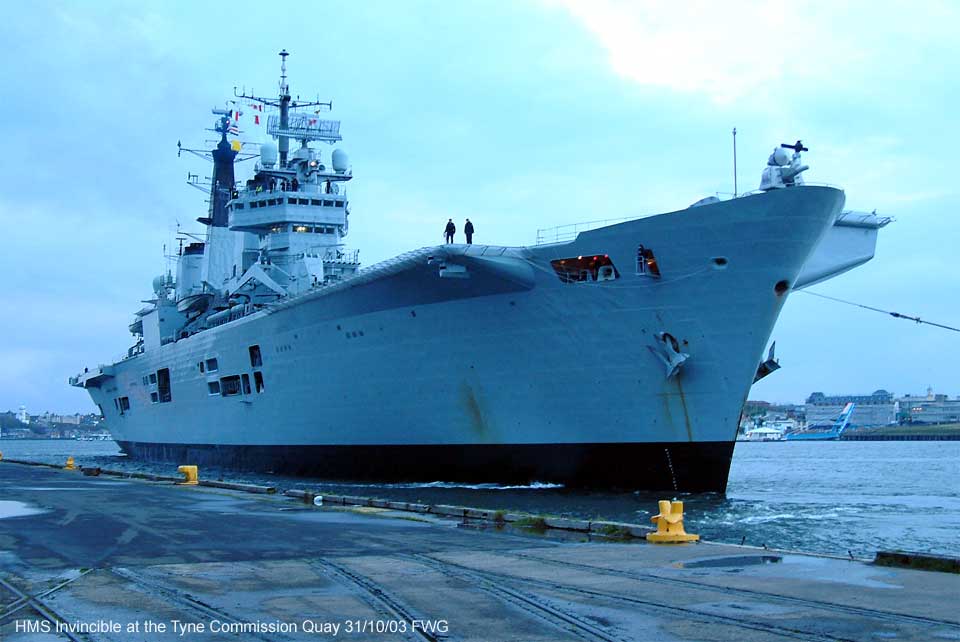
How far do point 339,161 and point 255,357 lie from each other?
10.4m

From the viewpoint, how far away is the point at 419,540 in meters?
10.4

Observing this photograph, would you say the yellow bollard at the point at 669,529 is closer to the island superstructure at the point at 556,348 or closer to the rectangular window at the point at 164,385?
the island superstructure at the point at 556,348

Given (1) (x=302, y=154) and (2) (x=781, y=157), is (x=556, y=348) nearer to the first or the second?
(2) (x=781, y=157)

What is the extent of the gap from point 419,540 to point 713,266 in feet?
32.8

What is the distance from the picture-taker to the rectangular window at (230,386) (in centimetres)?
2995

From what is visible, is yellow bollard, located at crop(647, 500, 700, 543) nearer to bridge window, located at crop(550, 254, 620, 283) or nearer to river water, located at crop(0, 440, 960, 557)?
river water, located at crop(0, 440, 960, 557)

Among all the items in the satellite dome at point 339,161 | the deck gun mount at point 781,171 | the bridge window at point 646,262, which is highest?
the satellite dome at point 339,161

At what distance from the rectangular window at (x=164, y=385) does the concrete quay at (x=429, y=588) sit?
2577 centimetres

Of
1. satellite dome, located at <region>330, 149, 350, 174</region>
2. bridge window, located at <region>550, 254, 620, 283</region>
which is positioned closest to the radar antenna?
satellite dome, located at <region>330, 149, 350, 174</region>

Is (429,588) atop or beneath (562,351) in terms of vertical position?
beneath

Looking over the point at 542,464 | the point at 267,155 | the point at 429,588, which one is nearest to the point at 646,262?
the point at 542,464

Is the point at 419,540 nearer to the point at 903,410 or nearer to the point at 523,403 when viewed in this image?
the point at 523,403

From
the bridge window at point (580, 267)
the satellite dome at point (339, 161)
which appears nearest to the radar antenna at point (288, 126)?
the satellite dome at point (339, 161)

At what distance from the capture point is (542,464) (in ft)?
67.2
